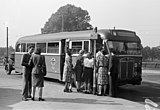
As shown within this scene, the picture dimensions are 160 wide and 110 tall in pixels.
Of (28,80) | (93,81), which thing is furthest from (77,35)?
(28,80)

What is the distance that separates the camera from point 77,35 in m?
14.8

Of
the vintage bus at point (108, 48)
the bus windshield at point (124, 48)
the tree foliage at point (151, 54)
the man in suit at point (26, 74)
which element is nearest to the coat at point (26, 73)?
the man in suit at point (26, 74)

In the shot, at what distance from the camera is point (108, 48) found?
42.8 ft

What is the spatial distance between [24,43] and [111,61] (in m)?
10.2

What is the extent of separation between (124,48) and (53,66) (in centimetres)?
444

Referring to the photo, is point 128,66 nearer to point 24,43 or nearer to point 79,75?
point 79,75

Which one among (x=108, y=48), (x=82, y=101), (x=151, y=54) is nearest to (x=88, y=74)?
(x=108, y=48)

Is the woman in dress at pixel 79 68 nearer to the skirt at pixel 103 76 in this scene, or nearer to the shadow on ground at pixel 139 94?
the skirt at pixel 103 76

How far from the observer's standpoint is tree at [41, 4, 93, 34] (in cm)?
4545

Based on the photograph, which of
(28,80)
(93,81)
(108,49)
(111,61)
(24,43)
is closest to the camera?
(28,80)

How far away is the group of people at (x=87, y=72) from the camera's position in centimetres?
1166

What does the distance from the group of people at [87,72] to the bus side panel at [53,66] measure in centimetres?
283

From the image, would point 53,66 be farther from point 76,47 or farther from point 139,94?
point 139,94

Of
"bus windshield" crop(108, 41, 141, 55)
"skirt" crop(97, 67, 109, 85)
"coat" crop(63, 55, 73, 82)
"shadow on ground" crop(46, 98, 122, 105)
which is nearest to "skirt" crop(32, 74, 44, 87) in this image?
"shadow on ground" crop(46, 98, 122, 105)
